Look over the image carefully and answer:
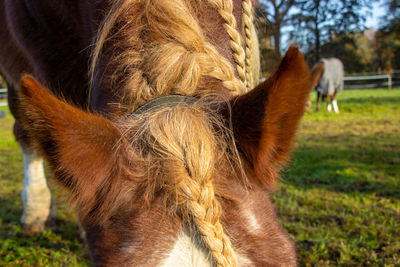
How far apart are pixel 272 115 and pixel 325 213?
277cm

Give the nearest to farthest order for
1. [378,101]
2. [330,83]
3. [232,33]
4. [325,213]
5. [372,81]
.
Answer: [232,33] → [325,213] → [330,83] → [378,101] → [372,81]

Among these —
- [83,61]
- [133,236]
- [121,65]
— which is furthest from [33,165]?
[133,236]

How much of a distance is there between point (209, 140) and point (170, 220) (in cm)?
26

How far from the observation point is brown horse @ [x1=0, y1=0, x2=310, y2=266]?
904 mm

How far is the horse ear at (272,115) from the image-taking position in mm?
870

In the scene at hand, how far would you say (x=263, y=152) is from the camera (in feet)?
3.21

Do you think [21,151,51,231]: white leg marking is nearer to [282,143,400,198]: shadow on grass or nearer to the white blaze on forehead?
[282,143,400,198]: shadow on grass

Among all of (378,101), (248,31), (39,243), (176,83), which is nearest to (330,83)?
(378,101)

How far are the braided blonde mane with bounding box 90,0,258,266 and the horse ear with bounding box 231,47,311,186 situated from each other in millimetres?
61

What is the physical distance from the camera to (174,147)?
3.15 feet

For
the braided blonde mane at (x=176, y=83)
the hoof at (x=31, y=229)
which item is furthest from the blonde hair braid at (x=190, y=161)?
the hoof at (x=31, y=229)

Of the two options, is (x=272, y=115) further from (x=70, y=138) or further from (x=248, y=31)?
(x=248, y=31)

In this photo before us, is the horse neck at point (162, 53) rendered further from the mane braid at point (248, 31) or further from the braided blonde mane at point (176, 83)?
the mane braid at point (248, 31)

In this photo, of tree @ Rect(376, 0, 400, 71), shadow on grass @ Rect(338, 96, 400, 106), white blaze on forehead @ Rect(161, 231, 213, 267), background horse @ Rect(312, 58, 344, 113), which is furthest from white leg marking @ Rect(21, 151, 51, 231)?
tree @ Rect(376, 0, 400, 71)
